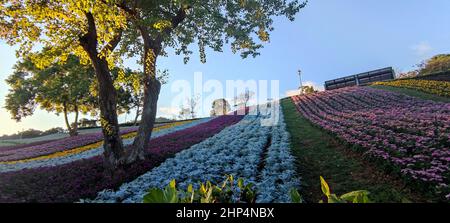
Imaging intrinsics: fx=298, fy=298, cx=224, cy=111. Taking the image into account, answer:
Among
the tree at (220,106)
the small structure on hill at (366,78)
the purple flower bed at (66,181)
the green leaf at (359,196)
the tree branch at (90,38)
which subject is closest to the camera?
the green leaf at (359,196)

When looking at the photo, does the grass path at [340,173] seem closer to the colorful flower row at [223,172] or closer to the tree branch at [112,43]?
the colorful flower row at [223,172]

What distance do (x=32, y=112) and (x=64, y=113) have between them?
6.34m

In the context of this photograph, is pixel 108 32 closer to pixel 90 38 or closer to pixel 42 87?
pixel 90 38

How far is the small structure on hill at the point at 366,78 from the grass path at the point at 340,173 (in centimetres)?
4212

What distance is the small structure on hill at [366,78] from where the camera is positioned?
2035 inches

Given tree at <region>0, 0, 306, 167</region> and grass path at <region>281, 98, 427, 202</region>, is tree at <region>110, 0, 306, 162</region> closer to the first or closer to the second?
tree at <region>0, 0, 306, 167</region>

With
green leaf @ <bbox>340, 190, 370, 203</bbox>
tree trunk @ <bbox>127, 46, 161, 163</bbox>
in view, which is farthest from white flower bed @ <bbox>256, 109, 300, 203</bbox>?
tree trunk @ <bbox>127, 46, 161, 163</bbox>

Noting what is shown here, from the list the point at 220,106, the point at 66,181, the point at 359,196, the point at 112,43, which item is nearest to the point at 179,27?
the point at 112,43

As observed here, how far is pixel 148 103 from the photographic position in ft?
47.6

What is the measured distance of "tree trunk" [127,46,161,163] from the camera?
14258mm

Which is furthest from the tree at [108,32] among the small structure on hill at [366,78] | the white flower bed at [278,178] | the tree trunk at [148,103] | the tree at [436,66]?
the tree at [436,66]

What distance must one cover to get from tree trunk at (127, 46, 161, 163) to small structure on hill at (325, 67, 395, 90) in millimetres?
45948

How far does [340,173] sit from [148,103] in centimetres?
917
